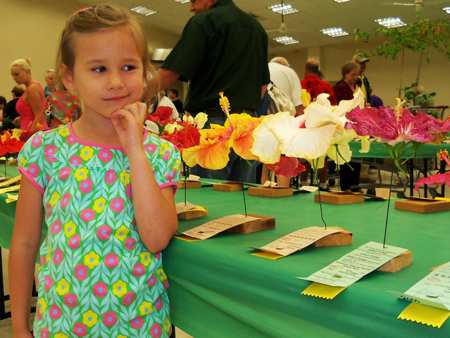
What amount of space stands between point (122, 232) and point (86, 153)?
164 millimetres

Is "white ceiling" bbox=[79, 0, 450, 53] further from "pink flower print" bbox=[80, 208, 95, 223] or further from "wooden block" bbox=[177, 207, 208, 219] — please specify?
"pink flower print" bbox=[80, 208, 95, 223]

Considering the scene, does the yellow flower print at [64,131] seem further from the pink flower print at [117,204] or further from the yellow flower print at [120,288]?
the yellow flower print at [120,288]

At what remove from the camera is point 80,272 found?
2.38ft

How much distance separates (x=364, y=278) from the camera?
1.86ft

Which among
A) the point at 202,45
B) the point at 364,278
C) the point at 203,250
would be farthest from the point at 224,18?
the point at 364,278

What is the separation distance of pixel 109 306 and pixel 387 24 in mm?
10593

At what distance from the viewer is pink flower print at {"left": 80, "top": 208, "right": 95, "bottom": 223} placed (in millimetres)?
737

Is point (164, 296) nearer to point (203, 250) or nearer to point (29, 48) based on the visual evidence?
point (203, 250)

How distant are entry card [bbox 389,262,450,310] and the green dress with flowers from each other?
0.44 meters

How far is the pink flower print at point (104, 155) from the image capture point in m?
0.79

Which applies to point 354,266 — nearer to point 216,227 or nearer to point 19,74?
point 216,227

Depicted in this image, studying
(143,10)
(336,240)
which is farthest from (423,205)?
(143,10)

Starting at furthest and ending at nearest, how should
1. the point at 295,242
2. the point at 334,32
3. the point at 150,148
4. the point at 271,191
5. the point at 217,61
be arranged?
1. the point at 334,32
2. the point at 217,61
3. the point at 271,191
4. the point at 150,148
5. the point at 295,242

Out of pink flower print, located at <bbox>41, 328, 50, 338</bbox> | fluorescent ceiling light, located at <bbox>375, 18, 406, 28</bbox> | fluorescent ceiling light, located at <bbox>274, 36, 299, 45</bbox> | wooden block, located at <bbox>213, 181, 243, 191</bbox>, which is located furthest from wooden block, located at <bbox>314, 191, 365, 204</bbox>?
fluorescent ceiling light, located at <bbox>274, 36, 299, 45</bbox>
